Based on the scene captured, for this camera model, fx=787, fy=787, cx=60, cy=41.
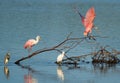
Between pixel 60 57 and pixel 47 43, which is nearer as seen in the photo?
pixel 60 57

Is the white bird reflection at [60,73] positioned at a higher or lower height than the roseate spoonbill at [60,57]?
lower

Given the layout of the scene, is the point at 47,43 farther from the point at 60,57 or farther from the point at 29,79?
the point at 29,79

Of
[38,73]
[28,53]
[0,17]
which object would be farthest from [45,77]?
[0,17]

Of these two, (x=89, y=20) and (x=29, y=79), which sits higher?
(x=89, y=20)

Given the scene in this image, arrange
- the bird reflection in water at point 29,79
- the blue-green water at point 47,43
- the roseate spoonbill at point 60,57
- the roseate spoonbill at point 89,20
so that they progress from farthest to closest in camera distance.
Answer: the roseate spoonbill at point 60,57, the roseate spoonbill at point 89,20, the blue-green water at point 47,43, the bird reflection in water at point 29,79

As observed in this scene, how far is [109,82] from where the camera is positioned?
54.6 ft

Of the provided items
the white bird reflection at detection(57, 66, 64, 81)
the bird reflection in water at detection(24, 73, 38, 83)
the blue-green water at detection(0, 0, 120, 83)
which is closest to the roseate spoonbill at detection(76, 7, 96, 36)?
the blue-green water at detection(0, 0, 120, 83)

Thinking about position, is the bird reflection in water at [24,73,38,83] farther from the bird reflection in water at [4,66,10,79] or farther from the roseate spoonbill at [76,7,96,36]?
the roseate spoonbill at [76,7,96,36]

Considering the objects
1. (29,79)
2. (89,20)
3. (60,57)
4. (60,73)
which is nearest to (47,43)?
(60,57)

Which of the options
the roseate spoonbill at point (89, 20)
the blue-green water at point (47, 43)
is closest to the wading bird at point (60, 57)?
the blue-green water at point (47, 43)

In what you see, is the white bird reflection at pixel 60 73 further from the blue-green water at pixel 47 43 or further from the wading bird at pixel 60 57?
the wading bird at pixel 60 57

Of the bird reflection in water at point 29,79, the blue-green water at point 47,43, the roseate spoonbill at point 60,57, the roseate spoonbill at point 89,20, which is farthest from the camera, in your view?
the roseate spoonbill at point 60,57

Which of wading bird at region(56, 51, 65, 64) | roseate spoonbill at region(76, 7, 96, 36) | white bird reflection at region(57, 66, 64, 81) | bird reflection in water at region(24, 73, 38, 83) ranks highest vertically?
roseate spoonbill at region(76, 7, 96, 36)

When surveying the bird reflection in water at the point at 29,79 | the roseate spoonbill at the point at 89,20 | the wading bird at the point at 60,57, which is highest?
the roseate spoonbill at the point at 89,20
